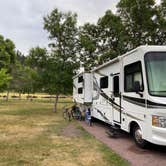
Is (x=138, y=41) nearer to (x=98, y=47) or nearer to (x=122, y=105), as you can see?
(x=98, y=47)

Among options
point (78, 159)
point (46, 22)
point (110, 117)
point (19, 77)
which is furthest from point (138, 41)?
point (19, 77)

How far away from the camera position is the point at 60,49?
2238 cm

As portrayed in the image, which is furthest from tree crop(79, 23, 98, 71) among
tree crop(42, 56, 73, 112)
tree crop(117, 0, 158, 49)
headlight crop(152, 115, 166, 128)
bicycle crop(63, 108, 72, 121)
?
headlight crop(152, 115, 166, 128)

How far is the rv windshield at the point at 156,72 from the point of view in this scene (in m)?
7.45

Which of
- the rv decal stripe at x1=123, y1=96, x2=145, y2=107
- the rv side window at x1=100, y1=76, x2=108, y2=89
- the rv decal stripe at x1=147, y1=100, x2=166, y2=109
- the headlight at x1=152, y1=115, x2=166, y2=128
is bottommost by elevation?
the headlight at x1=152, y1=115, x2=166, y2=128

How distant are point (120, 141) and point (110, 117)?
182 centimetres

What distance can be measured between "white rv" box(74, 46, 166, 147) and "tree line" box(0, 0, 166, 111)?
34.5ft

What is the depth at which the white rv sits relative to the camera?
726 centimetres

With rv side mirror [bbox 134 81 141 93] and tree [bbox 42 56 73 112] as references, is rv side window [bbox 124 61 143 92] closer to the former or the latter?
rv side mirror [bbox 134 81 141 93]

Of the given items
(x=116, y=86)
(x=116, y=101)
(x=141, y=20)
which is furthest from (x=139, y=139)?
(x=141, y=20)

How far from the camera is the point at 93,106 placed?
15.0 m

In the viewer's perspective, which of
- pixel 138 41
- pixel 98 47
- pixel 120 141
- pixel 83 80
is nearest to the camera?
pixel 120 141

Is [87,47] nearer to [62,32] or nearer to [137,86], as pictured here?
[62,32]

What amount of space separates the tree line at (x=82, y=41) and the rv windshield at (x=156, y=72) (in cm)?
1362
